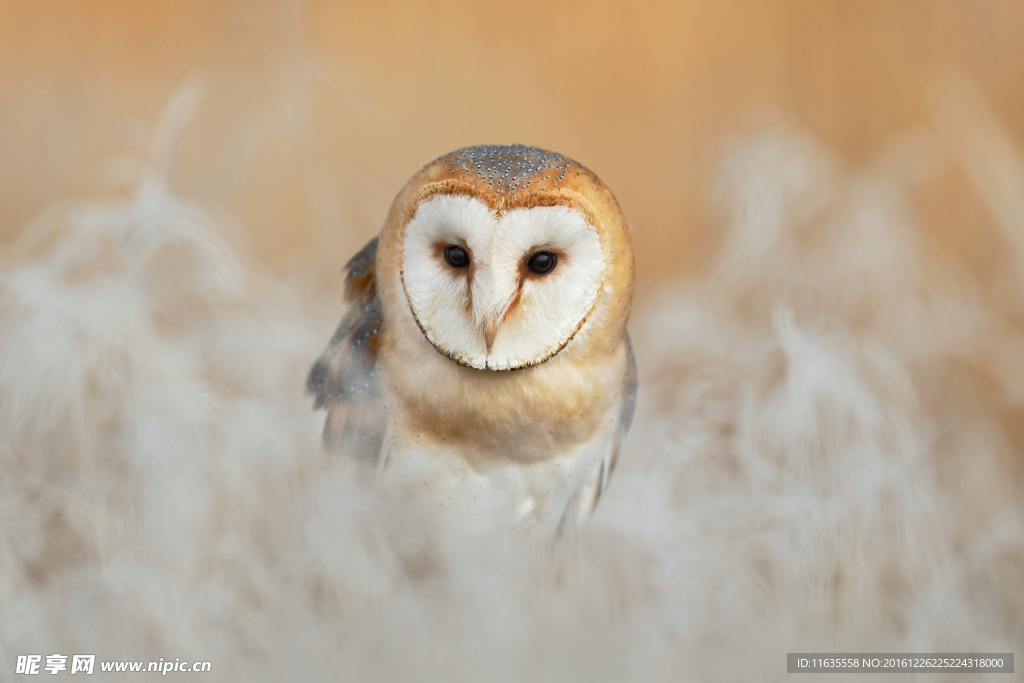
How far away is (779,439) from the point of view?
101 centimetres

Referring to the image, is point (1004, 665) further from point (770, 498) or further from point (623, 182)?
point (623, 182)

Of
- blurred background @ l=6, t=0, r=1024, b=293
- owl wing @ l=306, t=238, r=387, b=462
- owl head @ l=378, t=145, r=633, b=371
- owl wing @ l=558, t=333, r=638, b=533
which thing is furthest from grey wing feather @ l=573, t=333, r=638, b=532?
blurred background @ l=6, t=0, r=1024, b=293

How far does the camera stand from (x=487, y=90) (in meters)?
1.80

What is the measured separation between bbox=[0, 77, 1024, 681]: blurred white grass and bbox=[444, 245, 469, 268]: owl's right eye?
0.24 m

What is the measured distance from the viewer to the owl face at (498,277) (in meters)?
0.70

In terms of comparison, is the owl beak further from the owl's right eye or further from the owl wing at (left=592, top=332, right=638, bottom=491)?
the owl wing at (left=592, top=332, right=638, bottom=491)

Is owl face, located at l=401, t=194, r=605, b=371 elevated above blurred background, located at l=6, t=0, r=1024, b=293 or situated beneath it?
situated beneath

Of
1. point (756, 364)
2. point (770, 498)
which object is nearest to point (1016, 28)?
point (756, 364)

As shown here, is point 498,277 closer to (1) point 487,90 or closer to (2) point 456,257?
(2) point 456,257

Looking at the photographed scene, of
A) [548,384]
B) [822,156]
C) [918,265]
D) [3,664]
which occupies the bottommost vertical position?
[3,664]

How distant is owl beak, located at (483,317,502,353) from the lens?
0.72 m

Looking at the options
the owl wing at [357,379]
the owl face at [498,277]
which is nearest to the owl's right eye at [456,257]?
the owl face at [498,277]

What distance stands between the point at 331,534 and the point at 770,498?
1.71 feet

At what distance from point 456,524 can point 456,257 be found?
31 cm
